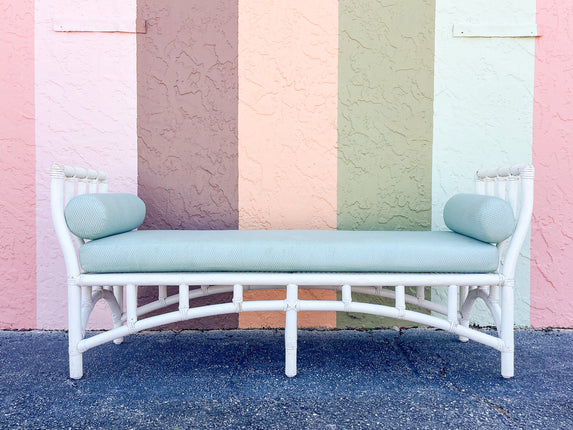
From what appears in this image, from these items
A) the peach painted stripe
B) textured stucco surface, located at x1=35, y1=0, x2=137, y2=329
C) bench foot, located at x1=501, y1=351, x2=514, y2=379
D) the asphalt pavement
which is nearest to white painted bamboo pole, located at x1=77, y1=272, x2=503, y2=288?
bench foot, located at x1=501, y1=351, x2=514, y2=379

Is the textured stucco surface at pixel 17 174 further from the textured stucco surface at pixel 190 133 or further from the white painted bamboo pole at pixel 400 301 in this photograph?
the white painted bamboo pole at pixel 400 301

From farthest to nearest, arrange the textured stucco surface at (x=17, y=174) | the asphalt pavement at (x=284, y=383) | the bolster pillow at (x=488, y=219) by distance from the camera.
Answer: the textured stucco surface at (x=17, y=174)
the bolster pillow at (x=488, y=219)
the asphalt pavement at (x=284, y=383)

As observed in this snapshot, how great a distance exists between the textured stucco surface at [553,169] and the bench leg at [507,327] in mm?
781

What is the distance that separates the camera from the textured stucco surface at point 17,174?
205cm

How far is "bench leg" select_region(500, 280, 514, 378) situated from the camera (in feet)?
4.79

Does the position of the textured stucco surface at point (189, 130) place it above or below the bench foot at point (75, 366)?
above

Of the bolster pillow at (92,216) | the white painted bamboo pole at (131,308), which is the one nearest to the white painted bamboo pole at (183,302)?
the white painted bamboo pole at (131,308)

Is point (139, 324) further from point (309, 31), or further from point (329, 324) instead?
point (309, 31)

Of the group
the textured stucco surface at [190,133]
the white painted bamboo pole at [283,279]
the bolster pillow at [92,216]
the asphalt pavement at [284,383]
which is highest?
the textured stucco surface at [190,133]

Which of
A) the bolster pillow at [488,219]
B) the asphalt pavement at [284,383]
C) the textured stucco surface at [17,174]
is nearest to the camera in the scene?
the asphalt pavement at [284,383]

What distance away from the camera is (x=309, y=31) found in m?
2.07

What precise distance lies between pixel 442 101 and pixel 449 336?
1308 millimetres

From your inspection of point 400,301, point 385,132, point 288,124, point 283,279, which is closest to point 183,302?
point 283,279

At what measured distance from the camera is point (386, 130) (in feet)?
6.88
